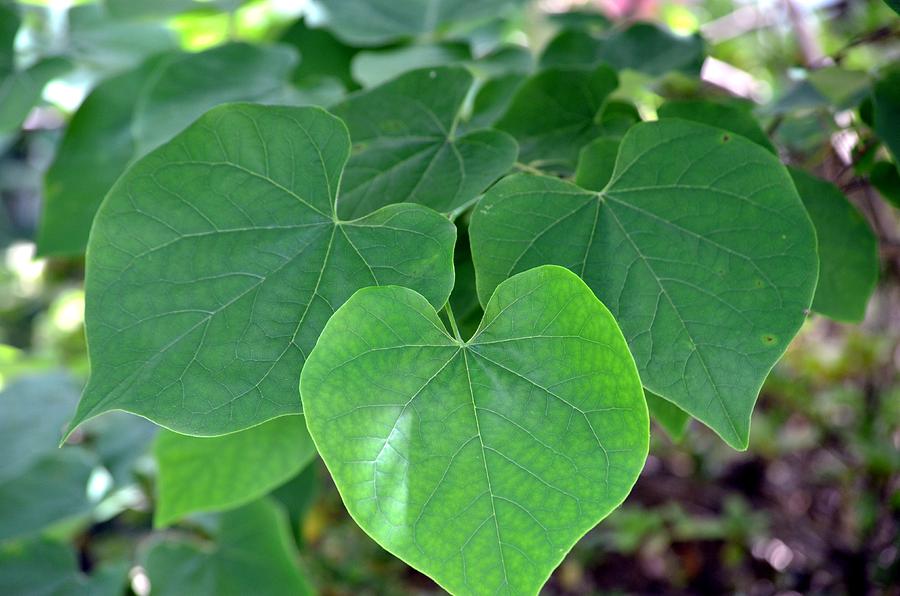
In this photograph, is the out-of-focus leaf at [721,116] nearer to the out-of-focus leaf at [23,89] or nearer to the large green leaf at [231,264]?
the large green leaf at [231,264]

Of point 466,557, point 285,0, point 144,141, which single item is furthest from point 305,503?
point 285,0

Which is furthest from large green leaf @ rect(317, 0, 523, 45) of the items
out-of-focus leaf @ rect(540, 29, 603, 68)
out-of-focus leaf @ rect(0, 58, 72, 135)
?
out-of-focus leaf @ rect(0, 58, 72, 135)

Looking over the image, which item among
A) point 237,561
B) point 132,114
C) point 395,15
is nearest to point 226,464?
point 237,561

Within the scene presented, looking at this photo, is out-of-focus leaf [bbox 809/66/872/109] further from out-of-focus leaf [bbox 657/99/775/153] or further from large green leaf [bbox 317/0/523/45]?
large green leaf [bbox 317/0/523/45]

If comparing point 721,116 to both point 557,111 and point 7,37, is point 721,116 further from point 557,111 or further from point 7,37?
point 7,37

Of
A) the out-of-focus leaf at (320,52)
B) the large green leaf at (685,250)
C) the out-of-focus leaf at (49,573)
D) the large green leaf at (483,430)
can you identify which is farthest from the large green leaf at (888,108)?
the out-of-focus leaf at (49,573)

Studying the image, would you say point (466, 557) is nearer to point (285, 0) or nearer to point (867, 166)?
point (867, 166)
